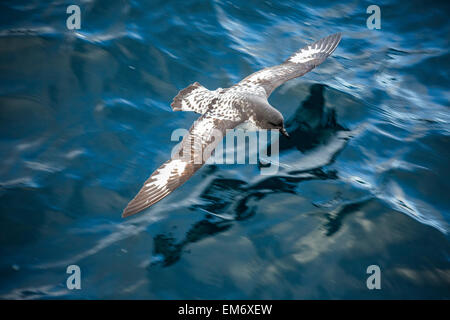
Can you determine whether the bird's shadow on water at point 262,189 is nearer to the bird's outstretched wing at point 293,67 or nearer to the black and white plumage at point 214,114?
Result: the black and white plumage at point 214,114

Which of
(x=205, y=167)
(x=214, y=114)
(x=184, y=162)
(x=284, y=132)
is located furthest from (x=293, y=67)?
(x=184, y=162)

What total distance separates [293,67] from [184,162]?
10.8 feet

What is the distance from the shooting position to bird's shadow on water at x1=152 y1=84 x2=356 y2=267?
4324mm

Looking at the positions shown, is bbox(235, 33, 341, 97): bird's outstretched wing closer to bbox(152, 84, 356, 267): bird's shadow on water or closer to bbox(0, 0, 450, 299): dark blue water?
bbox(0, 0, 450, 299): dark blue water

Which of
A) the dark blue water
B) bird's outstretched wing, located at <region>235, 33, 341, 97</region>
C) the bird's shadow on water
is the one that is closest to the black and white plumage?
bird's outstretched wing, located at <region>235, 33, 341, 97</region>

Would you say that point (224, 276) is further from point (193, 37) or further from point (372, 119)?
point (193, 37)

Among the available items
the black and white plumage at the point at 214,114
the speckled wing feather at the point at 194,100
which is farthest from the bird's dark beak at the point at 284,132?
the speckled wing feather at the point at 194,100

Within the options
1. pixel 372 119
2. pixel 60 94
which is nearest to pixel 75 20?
pixel 60 94

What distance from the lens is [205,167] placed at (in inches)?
212

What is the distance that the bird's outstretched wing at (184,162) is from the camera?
4.46m

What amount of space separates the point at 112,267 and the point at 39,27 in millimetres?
4914

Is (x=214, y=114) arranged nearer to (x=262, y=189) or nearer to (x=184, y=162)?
(x=184, y=162)

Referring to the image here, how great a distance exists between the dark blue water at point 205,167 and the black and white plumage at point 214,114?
0.91 ft

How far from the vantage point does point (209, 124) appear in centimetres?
555
